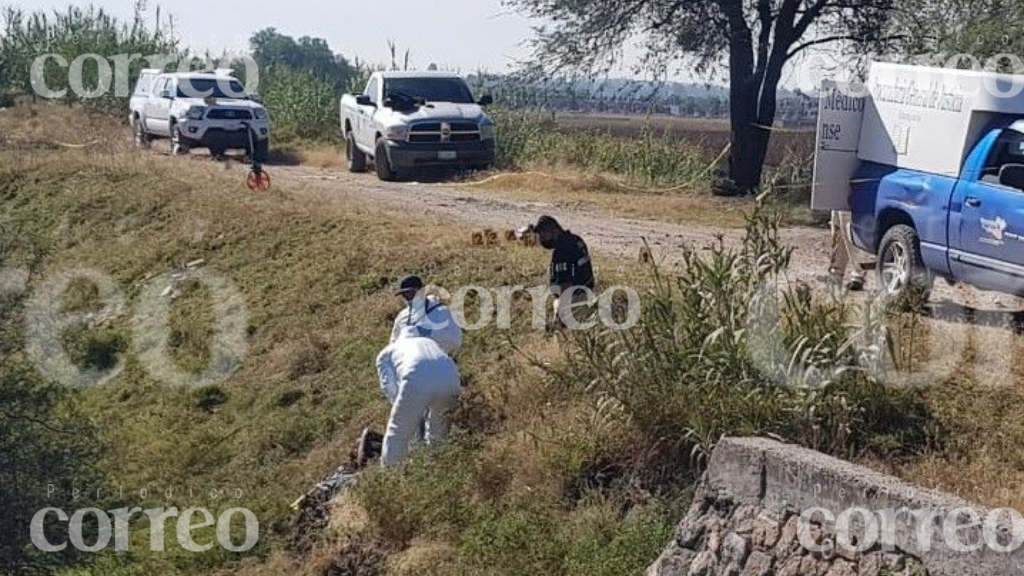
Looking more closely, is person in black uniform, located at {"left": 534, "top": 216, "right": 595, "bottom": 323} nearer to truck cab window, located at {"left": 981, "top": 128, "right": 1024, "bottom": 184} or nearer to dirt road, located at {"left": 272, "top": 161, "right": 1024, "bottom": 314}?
dirt road, located at {"left": 272, "top": 161, "right": 1024, "bottom": 314}

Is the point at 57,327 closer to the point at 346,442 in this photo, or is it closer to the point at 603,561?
the point at 346,442

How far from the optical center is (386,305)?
15.3 metres

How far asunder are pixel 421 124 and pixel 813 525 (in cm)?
1655

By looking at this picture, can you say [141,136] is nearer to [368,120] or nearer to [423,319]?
[368,120]

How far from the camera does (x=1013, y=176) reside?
10961mm

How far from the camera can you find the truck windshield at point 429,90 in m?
24.5

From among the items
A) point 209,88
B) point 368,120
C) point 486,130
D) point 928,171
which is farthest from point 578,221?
point 209,88

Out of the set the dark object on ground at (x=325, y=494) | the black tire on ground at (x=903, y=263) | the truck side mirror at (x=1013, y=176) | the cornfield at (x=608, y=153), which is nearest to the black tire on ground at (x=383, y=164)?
the cornfield at (x=608, y=153)

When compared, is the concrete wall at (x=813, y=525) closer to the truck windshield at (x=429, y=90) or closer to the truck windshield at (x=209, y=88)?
the truck windshield at (x=429, y=90)

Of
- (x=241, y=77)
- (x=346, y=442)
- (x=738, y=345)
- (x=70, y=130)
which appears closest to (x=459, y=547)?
(x=738, y=345)

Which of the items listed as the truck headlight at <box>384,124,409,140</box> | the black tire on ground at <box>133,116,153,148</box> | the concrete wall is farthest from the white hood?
the concrete wall

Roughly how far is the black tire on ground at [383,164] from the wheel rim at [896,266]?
501 inches

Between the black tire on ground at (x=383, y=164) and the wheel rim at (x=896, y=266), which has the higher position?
the wheel rim at (x=896, y=266)

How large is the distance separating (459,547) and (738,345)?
7.99ft
